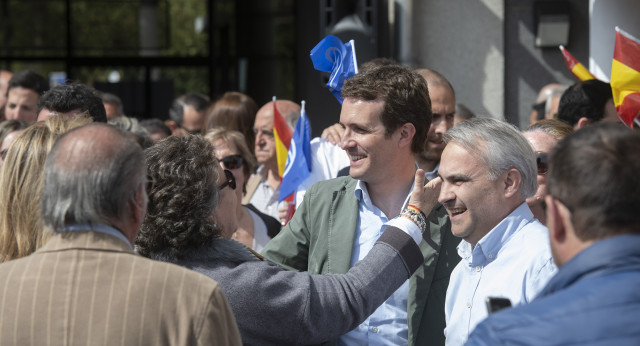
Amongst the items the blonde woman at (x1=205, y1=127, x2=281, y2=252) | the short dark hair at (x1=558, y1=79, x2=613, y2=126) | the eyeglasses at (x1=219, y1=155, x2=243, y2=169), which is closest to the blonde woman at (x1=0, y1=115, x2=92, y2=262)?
the blonde woman at (x1=205, y1=127, x2=281, y2=252)

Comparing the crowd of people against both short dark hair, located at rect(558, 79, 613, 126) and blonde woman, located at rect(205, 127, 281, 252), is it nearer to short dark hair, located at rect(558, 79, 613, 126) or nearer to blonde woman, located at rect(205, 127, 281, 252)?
blonde woman, located at rect(205, 127, 281, 252)

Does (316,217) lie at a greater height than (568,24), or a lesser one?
lesser

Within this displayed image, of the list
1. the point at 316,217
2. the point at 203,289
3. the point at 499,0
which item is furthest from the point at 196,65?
the point at 203,289

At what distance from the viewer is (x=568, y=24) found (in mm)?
7547

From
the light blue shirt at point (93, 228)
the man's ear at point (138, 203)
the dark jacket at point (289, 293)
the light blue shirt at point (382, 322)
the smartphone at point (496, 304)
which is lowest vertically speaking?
the light blue shirt at point (382, 322)

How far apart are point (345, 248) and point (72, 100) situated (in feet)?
6.66

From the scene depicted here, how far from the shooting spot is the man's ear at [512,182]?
3.09m

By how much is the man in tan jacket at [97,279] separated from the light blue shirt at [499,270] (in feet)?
3.35

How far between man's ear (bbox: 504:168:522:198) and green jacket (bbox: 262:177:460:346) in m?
0.40

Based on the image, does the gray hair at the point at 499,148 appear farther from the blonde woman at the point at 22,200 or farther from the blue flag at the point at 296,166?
the blue flag at the point at 296,166

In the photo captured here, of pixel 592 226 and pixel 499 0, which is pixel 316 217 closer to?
pixel 592 226

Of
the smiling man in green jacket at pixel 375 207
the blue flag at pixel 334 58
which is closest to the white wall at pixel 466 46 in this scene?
the blue flag at pixel 334 58

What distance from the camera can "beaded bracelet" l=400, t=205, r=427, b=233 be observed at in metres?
3.17

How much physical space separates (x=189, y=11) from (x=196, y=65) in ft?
2.90
